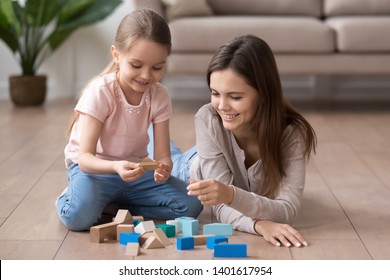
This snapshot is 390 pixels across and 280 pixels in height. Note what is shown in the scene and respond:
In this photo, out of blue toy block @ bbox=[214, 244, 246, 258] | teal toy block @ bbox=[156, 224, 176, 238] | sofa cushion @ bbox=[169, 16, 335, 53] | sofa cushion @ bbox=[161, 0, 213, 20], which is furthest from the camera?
sofa cushion @ bbox=[161, 0, 213, 20]

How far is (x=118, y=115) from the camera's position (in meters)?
2.34

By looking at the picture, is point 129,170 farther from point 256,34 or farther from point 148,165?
point 256,34

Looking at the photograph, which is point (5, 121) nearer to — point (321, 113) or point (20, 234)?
point (321, 113)

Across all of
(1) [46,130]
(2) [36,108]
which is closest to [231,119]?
(1) [46,130]

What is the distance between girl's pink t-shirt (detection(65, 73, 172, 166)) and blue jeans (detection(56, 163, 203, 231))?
0.08 m

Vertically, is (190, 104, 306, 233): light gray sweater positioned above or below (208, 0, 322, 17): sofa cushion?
above

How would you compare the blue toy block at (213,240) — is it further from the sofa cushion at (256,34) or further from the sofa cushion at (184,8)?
the sofa cushion at (184,8)

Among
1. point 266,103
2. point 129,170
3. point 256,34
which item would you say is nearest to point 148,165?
point 129,170

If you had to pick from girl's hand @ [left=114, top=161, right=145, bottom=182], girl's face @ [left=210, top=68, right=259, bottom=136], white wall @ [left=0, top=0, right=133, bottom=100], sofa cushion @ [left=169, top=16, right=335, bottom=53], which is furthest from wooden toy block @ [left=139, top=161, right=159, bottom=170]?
white wall @ [left=0, top=0, right=133, bottom=100]

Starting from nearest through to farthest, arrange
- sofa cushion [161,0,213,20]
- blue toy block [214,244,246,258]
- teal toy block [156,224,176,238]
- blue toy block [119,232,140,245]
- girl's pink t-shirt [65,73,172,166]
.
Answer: blue toy block [214,244,246,258], blue toy block [119,232,140,245], teal toy block [156,224,176,238], girl's pink t-shirt [65,73,172,166], sofa cushion [161,0,213,20]

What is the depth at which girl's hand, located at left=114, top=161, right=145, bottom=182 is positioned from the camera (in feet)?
6.88

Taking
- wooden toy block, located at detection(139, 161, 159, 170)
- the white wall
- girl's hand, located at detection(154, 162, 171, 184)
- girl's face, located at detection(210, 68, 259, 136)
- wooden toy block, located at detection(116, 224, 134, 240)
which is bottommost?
the white wall

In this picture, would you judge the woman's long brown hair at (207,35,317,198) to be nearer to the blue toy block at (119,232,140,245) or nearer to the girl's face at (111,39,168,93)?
the girl's face at (111,39,168,93)

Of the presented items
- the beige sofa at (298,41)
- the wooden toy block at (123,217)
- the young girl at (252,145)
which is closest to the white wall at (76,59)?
the beige sofa at (298,41)
